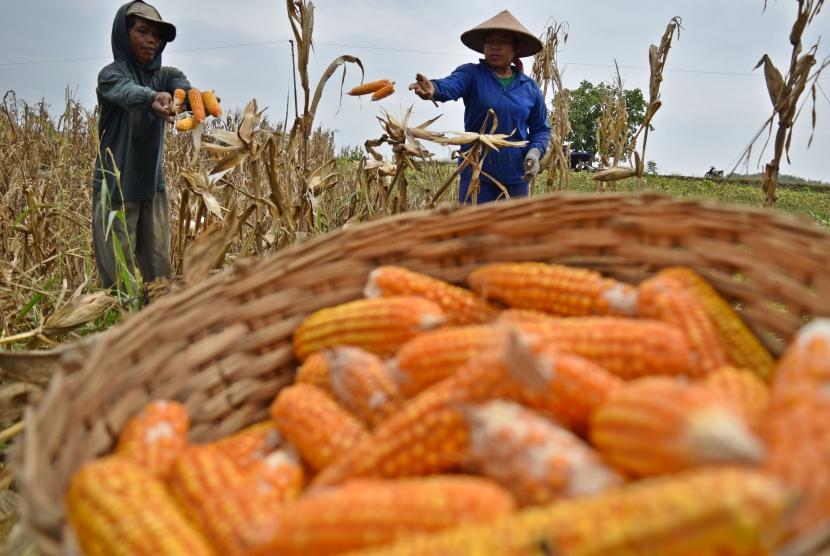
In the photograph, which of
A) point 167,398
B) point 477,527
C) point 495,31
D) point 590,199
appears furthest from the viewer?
point 495,31

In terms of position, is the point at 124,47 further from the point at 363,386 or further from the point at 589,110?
the point at 589,110

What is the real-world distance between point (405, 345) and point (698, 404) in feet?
2.89

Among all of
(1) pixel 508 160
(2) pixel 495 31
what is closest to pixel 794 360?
(1) pixel 508 160

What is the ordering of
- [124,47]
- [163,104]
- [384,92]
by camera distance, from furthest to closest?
1. [124,47]
2. [163,104]
3. [384,92]

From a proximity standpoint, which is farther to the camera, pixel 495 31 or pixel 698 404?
pixel 495 31

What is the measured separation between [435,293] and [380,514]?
101cm

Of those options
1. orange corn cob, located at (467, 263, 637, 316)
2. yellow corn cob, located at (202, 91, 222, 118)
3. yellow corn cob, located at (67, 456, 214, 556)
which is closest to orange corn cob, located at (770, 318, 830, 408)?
orange corn cob, located at (467, 263, 637, 316)

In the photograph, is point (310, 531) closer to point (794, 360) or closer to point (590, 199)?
point (794, 360)

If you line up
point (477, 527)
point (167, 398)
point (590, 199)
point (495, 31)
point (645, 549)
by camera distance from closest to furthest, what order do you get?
point (645, 549) → point (477, 527) → point (167, 398) → point (590, 199) → point (495, 31)

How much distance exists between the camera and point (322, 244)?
2.21 metres

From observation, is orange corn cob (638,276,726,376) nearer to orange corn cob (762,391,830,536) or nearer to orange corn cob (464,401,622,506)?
orange corn cob (762,391,830,536)

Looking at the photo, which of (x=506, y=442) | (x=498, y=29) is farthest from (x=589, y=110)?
(x=506, y=442)

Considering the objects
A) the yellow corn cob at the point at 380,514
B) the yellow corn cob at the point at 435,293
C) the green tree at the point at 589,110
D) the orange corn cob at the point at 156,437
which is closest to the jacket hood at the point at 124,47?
the yellow corn cob at the point at 435,293

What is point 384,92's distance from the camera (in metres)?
4.47
